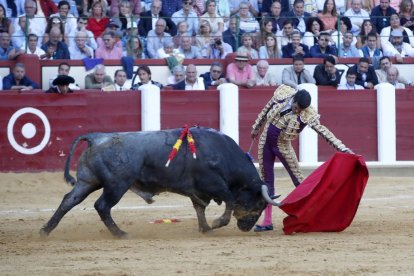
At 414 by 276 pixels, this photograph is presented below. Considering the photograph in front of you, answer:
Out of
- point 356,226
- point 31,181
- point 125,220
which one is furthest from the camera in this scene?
point 31,181

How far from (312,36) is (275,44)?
569 mm

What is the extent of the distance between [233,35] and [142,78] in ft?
5.19

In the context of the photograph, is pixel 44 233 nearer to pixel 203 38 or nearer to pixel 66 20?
pixel 66 20

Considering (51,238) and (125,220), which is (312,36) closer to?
(125,220)

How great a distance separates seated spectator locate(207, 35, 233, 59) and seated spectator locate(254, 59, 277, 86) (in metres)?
0.52

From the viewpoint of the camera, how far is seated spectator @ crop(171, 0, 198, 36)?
14.7 m

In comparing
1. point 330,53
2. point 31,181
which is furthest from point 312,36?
point 31,181

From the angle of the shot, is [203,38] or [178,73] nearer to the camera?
[178,73]

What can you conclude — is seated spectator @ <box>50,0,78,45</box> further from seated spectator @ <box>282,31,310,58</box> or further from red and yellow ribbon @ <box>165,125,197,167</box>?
red and yellow ribbon @ <box>165,125,197,167</box>

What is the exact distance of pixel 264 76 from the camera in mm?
14297

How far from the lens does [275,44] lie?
14.6m

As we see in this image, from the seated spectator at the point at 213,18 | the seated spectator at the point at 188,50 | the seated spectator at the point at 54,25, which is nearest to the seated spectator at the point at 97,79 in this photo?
the seated spectator at the point at 54,25

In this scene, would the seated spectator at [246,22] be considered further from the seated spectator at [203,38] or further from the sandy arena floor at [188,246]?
the sandy arena floor at [188,246]

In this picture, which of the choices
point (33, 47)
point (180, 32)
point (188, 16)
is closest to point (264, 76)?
point (180, 32)
